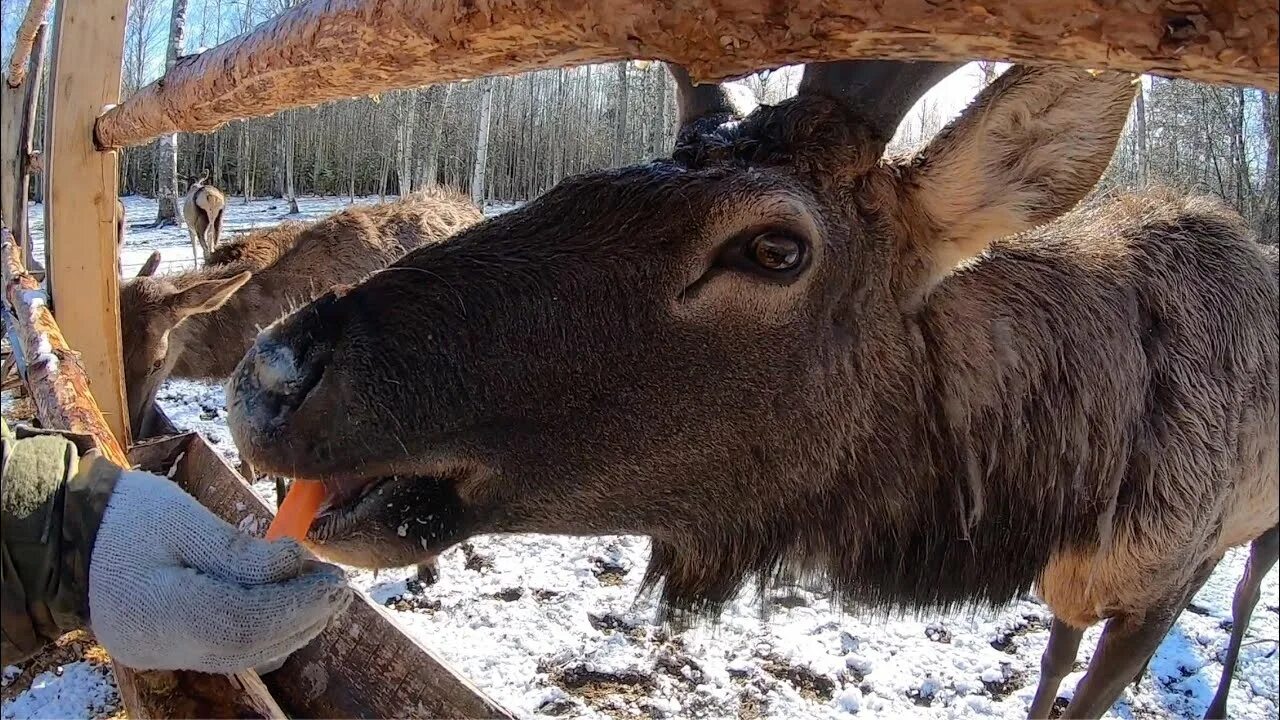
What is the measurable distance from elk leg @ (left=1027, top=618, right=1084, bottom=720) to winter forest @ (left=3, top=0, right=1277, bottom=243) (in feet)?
7.56

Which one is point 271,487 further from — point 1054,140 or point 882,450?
point 1054,140

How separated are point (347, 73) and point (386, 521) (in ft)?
4.48

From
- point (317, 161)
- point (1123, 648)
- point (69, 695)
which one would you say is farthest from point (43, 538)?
point (317, 161)

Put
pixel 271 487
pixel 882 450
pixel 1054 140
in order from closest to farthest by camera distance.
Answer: pixel 1054 140
pixel 882 450
pixel 271 487

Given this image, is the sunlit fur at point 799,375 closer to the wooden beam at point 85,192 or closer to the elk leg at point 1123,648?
the elk leg at point 1123,648

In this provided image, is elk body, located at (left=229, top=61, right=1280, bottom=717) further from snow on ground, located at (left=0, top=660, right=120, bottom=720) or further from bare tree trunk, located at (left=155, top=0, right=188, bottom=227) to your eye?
bare tree trunk, located at (left=155, top=0, right=188, bottom=227)

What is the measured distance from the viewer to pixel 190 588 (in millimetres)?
1418

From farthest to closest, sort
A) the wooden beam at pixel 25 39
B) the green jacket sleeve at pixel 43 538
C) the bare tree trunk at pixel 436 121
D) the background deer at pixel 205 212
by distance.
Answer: the bare tree trunk at pixel 436 121, the background deer at pixel 205 212, the wooden beam at pixel 25 39, the green jacket sleeve at pixel 43 538

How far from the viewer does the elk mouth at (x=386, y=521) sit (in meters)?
1.92

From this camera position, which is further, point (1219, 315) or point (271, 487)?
point (271, 487)

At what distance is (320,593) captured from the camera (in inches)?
58.3

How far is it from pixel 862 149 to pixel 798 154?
0.70ft

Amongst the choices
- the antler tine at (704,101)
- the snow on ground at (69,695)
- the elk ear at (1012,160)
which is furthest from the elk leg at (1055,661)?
the snow on ground at (69,695)

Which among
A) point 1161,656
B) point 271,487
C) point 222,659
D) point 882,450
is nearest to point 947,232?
point 882,450
